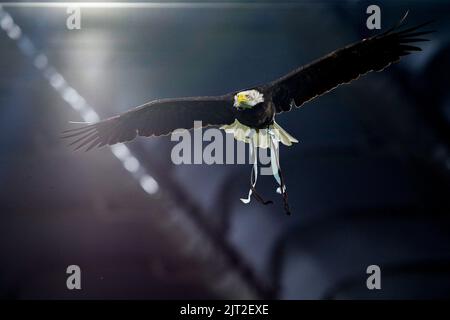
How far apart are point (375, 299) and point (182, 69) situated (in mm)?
1269

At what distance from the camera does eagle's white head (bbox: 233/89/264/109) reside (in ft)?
7.41

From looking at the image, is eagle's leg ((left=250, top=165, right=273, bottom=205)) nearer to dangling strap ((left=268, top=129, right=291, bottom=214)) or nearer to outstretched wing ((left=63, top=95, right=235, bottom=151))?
dangling strap ((left=268, top=129, right=291, bottom=214))

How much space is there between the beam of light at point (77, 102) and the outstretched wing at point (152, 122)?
0.05 metres

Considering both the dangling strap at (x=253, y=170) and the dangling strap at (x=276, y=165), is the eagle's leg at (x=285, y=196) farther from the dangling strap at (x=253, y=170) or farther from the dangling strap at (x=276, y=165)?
the dangling strap at (x=253, y=170)

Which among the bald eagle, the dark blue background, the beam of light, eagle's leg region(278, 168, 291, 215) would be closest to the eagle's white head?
the bald eagle

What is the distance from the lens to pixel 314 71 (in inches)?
89.2

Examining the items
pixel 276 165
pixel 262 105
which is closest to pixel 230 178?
pixel 276 165

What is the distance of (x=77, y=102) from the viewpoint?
238 centimetres

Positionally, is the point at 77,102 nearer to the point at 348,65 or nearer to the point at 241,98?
the point at 241,98

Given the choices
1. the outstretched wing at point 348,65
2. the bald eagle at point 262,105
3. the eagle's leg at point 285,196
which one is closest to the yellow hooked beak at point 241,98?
the bald eagle at point 262,105

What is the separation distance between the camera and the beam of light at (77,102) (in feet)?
7.79

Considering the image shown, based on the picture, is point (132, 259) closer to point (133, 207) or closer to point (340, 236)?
point (133, 207)

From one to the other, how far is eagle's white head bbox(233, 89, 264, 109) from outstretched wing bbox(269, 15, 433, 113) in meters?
0.06

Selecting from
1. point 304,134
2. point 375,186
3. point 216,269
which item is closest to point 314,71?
point 304,134
